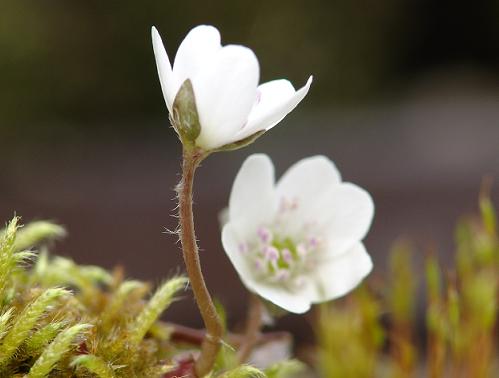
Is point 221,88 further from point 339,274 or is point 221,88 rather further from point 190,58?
point 339,274

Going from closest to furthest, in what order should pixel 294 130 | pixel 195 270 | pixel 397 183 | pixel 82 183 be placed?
1. pixel 195 270
2. pixel 397 183
3. pixel 82 183
4. pixel 294 130

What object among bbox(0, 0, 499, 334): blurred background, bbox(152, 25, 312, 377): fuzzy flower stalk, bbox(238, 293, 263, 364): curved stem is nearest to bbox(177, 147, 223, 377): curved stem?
bbox(152, 25, 312, 377): fuzzy flower stalk

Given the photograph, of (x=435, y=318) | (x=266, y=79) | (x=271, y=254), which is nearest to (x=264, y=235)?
(x=271, y=254)

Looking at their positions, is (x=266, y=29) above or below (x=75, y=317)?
above

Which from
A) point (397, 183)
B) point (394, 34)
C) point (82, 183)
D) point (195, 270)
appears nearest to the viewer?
point (195, 270)

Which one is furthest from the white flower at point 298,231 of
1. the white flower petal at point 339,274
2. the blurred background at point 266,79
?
the blurred background at point 266,79

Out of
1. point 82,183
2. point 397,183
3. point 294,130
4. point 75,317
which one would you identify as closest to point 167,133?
point 294,130

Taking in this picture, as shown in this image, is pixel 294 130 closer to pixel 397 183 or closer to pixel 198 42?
pixel 397 183

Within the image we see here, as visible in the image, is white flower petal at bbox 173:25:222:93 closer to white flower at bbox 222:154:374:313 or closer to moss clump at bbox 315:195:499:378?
white flower at bbox 222:154:374:313
